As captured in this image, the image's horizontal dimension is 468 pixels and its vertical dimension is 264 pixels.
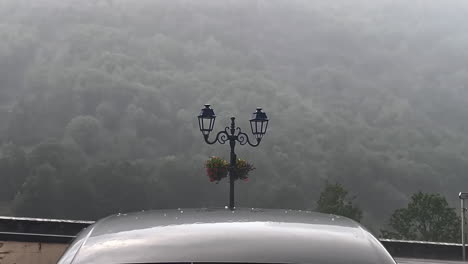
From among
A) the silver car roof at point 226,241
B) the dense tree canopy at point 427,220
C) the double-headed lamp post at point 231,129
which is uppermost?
the double-headed lamp post at point 231,129

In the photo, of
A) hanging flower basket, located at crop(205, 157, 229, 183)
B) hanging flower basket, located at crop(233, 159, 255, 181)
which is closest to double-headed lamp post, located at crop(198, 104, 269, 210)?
hanging flower basket, located at crop(233, 159, 255, 181)

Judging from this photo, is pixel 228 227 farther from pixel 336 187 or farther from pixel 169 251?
pixel 336 187

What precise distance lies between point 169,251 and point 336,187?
3381 inches

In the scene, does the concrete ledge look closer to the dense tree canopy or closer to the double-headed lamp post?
the double-headed lamp post

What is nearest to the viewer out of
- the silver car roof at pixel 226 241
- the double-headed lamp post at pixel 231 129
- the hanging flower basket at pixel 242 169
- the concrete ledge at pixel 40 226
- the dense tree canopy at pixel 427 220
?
the silver car roof at pixel 226 241

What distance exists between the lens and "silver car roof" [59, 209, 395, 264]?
205cm

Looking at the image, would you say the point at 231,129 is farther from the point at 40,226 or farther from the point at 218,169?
the point at 40,226

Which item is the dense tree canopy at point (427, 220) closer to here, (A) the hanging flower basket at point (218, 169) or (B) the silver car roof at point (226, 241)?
(A) the hanging flower basket at point (218, 169)

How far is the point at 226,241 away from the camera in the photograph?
7.06 ft

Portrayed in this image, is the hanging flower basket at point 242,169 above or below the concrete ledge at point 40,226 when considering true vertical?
above

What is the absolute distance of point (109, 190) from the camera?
17175 centimetres

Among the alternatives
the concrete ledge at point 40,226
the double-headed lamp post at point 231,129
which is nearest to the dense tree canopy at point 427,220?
the concrete ledge at point 40,226

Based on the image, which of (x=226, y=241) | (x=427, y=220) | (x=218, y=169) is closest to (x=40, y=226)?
(x=218, y=169)

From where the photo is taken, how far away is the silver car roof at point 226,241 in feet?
6.72
